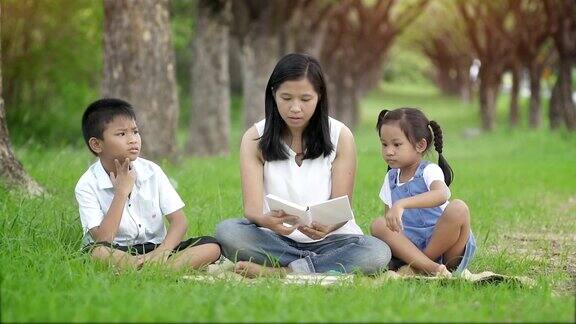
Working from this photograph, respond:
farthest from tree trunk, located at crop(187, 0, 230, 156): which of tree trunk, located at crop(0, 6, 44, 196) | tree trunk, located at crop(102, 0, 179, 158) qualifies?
tree trunk, located at crop(0, 6, 44, 196)

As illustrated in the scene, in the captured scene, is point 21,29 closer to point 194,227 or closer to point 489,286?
point 194,227

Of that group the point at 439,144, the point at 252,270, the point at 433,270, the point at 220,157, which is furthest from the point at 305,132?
the point at 220,157

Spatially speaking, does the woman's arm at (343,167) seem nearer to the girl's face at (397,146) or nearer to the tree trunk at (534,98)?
the girl's face at (397,146)

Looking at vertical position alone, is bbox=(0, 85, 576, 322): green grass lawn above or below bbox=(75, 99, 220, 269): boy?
below

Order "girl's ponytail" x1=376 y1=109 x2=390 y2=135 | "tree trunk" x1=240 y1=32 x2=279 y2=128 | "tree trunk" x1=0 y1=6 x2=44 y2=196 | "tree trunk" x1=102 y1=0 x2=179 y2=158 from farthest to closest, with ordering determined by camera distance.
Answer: "tree trunk" x1=240 y1=32 x2=279 y2=128, "tree trunk" x1=102 y1=0 x2=179 y2=158, "tree trunk" x1=0 y1=6 x2=44 y2=196, "girl's ponytail" x1=376 y1=109 x2=390 y2=135

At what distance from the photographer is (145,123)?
12.0 metres

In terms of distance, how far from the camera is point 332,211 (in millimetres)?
5750

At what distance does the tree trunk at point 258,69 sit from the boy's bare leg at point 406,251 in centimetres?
1239

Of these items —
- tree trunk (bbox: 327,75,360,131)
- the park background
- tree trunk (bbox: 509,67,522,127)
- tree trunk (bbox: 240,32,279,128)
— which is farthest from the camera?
tree trunk (bbox: 327,75,360,131)

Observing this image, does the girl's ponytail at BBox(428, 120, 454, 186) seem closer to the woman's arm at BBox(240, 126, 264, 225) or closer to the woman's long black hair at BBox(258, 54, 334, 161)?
the woman's long black hair at BBox(258, 54, 334, 161)

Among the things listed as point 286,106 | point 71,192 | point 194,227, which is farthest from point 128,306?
point 71,192

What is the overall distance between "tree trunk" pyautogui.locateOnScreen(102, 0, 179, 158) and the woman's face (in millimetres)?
6153

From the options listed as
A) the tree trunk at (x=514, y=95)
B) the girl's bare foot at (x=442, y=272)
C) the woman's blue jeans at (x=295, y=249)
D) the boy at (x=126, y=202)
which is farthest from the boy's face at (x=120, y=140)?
the tree trunk at (x=514, y=95)

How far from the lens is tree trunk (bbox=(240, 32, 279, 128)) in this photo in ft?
61.4
